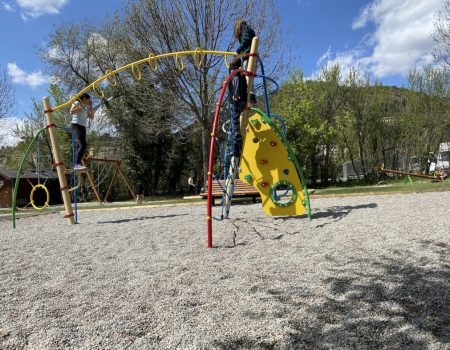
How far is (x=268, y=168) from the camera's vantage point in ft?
20.2

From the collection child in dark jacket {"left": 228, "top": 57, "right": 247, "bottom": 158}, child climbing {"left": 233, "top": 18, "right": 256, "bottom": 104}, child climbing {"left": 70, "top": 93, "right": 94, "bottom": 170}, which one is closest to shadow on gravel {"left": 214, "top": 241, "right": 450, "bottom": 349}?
child in dark jacket {"left": 228, "top": 57, "right": 247, "bottom": 158}

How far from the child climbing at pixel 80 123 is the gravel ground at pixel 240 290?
2.19 metres

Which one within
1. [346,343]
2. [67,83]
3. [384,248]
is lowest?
[346,343]

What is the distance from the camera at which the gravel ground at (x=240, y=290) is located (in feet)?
7.83

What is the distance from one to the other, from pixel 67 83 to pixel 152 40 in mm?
14452

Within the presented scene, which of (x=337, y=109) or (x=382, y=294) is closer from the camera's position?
(x=382, y=294)

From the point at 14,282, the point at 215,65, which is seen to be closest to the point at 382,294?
the point at 14,282

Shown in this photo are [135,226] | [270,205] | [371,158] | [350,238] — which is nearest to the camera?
[350,238]

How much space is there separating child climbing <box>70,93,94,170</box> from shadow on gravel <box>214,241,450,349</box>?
516 cm

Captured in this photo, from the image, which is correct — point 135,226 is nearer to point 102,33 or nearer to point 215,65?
point 215,65

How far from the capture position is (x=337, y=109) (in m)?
27.4

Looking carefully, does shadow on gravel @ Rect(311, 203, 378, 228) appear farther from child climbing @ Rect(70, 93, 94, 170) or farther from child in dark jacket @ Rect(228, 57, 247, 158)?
child climbing @ Rect(70, 93, 94, 170)

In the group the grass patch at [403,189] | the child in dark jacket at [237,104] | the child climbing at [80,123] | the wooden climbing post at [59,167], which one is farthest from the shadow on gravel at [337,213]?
the wooden climbing post at [59,167]

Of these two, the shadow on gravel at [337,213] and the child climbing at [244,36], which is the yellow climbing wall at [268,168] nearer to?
the shadow on gravel at [337,213]
